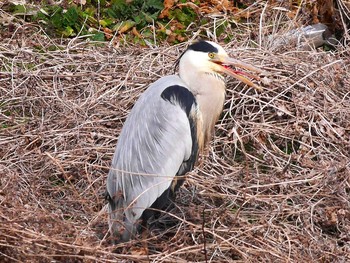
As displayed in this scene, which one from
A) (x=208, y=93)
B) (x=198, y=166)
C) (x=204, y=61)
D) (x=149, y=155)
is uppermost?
(x=204, y=61)

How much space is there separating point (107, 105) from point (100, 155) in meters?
0.54

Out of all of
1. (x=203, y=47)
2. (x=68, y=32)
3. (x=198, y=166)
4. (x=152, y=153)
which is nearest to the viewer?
(x=152, y=153)

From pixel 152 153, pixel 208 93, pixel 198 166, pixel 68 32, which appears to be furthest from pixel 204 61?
pixel 68 32

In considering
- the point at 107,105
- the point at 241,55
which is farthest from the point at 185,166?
the point at 241,55

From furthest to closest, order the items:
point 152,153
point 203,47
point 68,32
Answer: point 68,32 < point 203,47 < point 152,153

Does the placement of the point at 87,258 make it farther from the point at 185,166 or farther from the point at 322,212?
the point at 322,212

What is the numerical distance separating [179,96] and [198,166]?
0.71m

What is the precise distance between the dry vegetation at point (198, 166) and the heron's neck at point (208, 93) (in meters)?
0.27

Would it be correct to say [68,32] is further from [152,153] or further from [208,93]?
[152,153]

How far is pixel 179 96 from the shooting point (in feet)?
15.3

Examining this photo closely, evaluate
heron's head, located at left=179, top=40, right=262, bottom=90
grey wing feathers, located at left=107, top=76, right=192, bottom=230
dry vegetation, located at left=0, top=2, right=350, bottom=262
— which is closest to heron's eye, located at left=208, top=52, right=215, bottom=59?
heron's head, located at left=179, top=40, right=262, bottom=90

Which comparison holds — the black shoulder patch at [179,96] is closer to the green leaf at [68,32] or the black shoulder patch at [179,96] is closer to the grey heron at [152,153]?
the grey heron at [152,153]

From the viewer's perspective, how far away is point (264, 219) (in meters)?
4.75

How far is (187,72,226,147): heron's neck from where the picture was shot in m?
4.79
